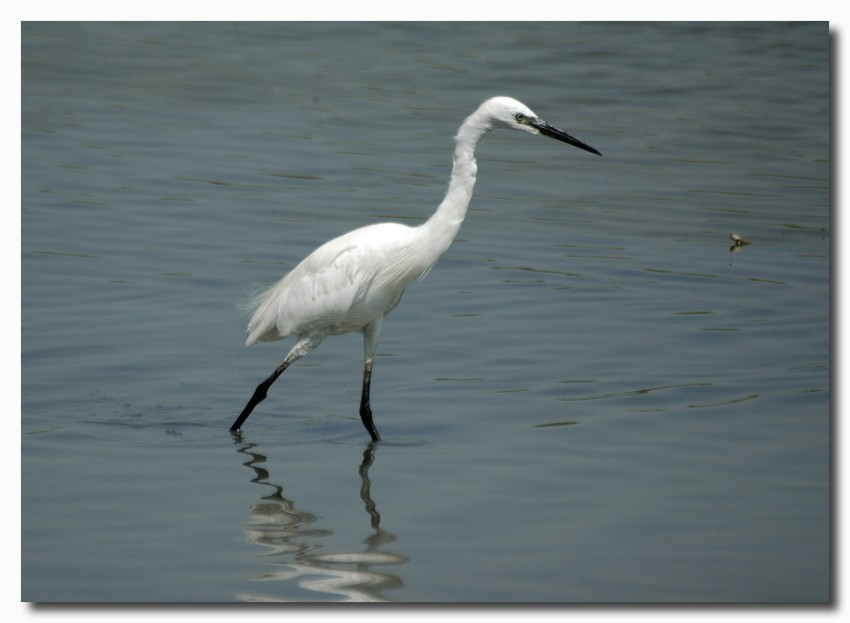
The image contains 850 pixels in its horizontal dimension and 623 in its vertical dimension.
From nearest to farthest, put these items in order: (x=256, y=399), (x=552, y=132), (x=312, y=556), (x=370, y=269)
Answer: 1. (x=312, y=556)
2. (x=552, y=132)
3. (x=370, y=269)
4. (x=256, y=399)

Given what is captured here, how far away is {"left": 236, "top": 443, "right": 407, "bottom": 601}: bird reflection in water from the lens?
3.86 metres

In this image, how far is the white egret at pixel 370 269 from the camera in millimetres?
4930

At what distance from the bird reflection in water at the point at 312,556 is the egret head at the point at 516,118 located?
1548mm

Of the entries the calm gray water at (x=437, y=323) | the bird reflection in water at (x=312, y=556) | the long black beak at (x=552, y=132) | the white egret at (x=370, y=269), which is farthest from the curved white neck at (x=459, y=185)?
the bird reflection in water at (x=312, y=556)

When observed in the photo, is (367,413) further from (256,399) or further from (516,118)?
(516,118)

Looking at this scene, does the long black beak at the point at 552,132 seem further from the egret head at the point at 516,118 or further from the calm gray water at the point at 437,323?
the calm gray water at the point at 437,323

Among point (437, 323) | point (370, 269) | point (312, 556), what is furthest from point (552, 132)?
point (437, 323)

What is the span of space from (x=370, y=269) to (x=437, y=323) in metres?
1.75

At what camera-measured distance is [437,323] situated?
6.94 meters

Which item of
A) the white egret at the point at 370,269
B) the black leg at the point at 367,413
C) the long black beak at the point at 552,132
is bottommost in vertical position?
the black leg at the point at 367,413

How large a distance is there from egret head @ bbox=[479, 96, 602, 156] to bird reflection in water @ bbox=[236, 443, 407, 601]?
1548 millimetres

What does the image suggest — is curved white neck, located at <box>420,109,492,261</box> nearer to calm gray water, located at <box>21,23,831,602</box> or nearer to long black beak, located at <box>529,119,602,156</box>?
long black beak, located at <box>529,119,602,156</box>
